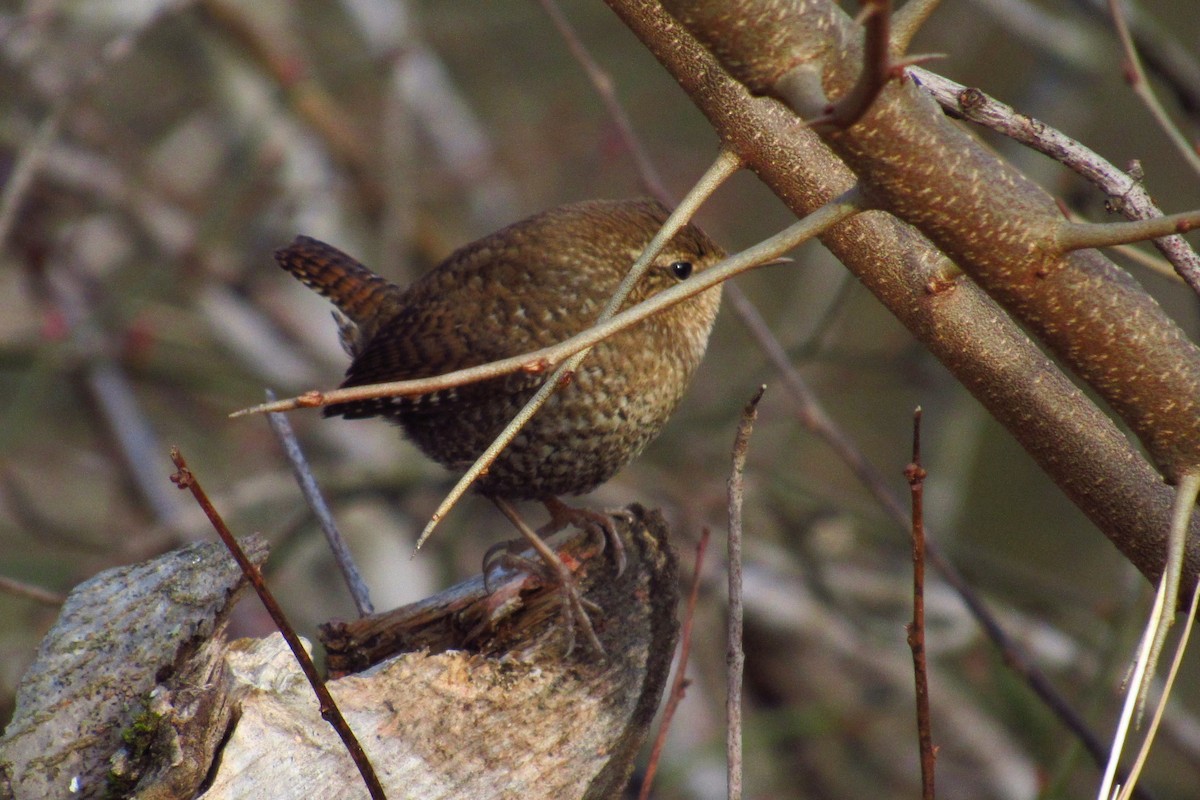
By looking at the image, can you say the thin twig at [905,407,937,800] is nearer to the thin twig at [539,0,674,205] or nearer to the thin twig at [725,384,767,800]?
the thin twig at [725,384,767,800]

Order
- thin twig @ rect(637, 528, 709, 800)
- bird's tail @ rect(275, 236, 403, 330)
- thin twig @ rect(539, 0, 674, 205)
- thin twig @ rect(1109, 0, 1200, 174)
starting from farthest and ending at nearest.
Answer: bird's tail @ rect(275, 236, 403, 330) < thin twig @ rect(539, 0, 674, 205) < thin twig @ rect(1109, 0, 1200, 174) < thin twig @ rect(637, 528, 709, 800)

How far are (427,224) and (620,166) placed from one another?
1162mm

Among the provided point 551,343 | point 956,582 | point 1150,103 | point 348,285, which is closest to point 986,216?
point 1150,103

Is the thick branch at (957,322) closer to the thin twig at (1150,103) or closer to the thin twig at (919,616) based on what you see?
the thin twig at (919,616)

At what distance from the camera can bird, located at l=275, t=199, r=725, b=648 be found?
2.52 meters

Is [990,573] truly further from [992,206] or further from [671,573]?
[992,206]

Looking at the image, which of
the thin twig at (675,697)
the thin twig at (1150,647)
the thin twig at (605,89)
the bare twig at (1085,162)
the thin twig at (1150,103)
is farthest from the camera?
the thin twig at (605,89)

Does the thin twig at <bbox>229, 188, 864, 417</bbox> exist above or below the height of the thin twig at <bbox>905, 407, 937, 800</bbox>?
above

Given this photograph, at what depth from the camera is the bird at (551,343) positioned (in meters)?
2.52

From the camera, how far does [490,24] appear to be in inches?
232

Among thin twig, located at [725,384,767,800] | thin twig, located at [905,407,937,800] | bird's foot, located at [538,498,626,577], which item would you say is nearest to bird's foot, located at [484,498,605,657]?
bird's foot, located at [538,498,626,577]

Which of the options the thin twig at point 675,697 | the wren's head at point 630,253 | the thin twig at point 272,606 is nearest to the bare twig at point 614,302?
the thin twig at point 272,606

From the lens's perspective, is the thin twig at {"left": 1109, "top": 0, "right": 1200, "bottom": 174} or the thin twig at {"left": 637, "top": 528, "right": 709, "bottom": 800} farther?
the thin twig at {"left": 1109, "top": 0, "right": 1200, "bottom": 174}

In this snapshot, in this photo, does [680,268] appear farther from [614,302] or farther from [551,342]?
[614,302]
